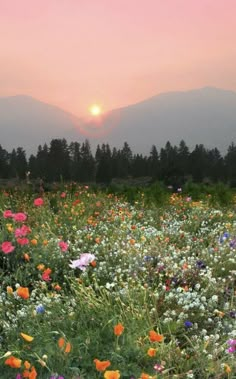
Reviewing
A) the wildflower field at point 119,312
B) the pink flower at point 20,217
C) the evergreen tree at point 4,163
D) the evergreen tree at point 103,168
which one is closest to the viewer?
the wildflower field at point 119,312

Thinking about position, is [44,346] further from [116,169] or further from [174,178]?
[116,169]

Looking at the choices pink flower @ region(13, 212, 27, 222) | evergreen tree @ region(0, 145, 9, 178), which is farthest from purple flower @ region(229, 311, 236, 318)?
Answer: evergreen tree @ region(0, 145, 9, 178)

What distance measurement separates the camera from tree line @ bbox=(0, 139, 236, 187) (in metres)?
47.5

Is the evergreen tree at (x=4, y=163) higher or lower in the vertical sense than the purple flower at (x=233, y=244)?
higher

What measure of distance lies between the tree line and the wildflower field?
4023 cm

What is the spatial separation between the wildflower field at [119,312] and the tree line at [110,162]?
132 feet

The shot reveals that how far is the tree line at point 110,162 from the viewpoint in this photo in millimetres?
47500

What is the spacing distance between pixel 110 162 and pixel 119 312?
150 ft

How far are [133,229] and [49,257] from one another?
1.59 meters

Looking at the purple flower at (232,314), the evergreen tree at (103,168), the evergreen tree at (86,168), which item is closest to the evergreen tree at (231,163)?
the evergreen tree at (103,168)

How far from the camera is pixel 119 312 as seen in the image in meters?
3.54

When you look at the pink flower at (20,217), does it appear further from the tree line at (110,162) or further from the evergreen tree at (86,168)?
the evergreen tree at (86,168)

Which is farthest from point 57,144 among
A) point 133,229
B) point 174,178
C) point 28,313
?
point 28,313

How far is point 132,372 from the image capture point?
275 centimetres
